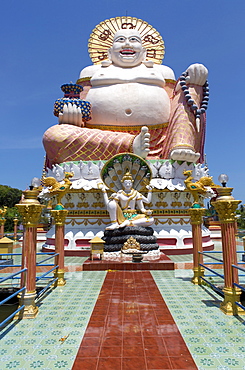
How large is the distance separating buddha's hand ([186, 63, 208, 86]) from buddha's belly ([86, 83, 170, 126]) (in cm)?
175

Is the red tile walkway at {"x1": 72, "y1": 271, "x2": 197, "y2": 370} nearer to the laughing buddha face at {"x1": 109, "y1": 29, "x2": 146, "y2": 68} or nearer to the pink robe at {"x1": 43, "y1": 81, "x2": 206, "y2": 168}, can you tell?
the pink robe at {"x1": 43, "y1": 81, "x2": 206, "y2": 168}

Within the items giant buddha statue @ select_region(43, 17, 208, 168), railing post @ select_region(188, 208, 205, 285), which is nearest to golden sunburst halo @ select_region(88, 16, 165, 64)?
giant buddha statue @ select_region(43, 17, 208, 168)

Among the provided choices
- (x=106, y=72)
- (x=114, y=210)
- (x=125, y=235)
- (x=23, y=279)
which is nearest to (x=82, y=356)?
(x=23, y=279)

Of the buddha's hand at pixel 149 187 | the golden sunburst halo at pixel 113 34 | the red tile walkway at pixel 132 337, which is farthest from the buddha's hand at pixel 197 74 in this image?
the red tile walkway at pixel 132 337

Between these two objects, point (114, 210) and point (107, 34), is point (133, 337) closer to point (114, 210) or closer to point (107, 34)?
point (114, 210)

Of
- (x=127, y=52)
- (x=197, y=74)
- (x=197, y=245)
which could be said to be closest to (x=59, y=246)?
(x=197, y=245)

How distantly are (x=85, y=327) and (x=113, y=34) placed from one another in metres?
17.6

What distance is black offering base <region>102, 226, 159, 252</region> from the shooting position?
9531 millimetres

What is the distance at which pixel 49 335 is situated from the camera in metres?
A: 3.85

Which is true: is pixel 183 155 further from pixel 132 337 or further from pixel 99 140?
pixel 132 337

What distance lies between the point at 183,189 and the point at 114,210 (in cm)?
329

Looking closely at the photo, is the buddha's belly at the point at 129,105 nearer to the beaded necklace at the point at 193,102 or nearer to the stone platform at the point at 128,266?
the beaded necklace at the point at 193,102

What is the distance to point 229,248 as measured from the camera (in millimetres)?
4766

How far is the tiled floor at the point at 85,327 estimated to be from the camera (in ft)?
10.5
